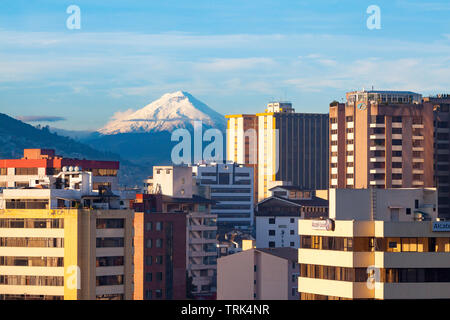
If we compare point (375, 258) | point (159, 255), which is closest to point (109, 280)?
point (159, 255)

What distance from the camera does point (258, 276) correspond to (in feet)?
577

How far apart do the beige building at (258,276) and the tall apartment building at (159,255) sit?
12830 millimetres

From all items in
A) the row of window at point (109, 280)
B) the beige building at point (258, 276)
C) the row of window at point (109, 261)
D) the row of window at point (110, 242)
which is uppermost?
the row of window at point (110, 242)

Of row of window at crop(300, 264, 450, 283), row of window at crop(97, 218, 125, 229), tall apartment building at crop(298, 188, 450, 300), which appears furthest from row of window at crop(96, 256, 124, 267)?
row of window at crop(300, 264, 450, 283)

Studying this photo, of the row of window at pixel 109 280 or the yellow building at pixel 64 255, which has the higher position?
the yellow building at pixel 64 255

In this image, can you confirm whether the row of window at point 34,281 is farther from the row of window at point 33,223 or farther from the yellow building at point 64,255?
the row of window at point 33,223

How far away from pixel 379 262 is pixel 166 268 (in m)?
85.4

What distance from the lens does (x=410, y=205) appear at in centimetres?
9275

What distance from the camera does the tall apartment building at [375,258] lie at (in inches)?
3182

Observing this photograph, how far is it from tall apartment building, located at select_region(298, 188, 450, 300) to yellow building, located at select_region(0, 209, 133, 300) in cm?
3770

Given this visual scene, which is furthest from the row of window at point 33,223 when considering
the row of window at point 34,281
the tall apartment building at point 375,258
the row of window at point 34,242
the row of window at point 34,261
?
the tall apartment building at point 375,258

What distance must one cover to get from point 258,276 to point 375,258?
3722 inches
